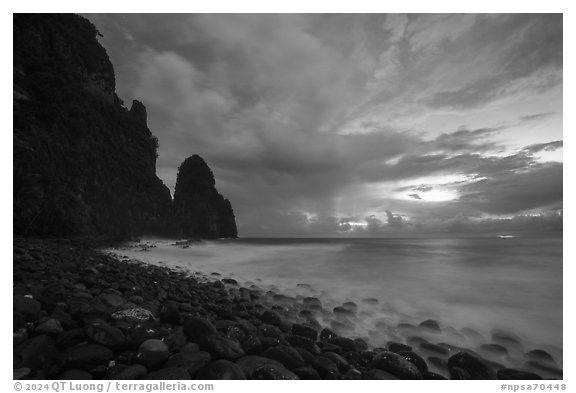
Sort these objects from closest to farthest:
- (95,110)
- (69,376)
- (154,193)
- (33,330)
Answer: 1. (69,376)
2. (33,330)
3. (95,110)
4. (154,193)

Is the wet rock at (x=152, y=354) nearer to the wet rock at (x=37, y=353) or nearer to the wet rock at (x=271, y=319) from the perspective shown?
the wet rock at (x=37, y=353)

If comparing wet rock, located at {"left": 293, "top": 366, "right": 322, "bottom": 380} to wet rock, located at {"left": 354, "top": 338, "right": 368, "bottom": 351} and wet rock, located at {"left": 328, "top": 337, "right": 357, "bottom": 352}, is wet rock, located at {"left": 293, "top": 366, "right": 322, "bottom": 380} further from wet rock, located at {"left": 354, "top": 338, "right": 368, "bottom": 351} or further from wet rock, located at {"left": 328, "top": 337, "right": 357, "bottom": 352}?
wet rock, located at {"left": 354, "top": 338, "right": 368, "bottom": 351}

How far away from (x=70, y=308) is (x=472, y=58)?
7.19 meters

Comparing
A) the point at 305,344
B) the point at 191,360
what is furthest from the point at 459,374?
the point at 191,360

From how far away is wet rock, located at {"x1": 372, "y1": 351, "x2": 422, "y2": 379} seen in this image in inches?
103

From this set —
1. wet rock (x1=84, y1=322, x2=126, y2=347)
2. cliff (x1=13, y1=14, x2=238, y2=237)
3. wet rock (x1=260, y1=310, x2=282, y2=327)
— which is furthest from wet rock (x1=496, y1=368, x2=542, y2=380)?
cliff (x1=13, y1=14, x2=238, y2=237)

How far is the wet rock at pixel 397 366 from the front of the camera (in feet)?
8.57

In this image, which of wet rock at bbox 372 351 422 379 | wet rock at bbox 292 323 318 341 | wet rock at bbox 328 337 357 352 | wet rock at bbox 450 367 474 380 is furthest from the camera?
wet rock at bbox 292 323 318 341

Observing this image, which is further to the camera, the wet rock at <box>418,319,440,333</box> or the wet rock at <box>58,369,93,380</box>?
the wet rock at <box>418,319,440,333</box>

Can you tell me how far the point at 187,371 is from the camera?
2268 mm

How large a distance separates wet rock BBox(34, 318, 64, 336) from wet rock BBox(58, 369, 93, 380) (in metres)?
0.43

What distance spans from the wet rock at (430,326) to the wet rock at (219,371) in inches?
126
